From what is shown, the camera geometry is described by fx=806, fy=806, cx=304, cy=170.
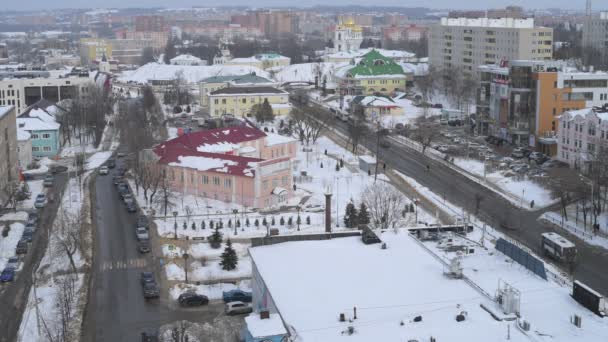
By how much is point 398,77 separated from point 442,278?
3811 cm

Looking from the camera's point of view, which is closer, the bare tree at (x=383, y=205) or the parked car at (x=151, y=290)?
the parked car at (x=151, y=290)

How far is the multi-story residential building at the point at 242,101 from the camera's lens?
1549 inches

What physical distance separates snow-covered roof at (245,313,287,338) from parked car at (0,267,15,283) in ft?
25.8

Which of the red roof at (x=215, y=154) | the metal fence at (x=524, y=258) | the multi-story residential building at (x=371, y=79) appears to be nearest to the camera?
the metal fence at (x=524, y=258)

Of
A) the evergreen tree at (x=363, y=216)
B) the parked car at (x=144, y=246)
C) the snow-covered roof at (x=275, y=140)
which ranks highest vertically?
the snow-covered roof at (x=275, y=140)

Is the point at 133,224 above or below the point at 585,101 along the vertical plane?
below

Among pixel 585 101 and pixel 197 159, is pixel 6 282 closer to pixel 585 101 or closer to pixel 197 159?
pixel 197 159

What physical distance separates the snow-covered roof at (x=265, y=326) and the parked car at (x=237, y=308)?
4.01 m

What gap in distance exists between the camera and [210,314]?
46.3 feet

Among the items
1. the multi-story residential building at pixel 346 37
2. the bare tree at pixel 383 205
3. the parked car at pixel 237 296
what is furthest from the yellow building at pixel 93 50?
the parked car at pixel 237 296

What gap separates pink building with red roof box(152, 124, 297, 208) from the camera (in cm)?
2161

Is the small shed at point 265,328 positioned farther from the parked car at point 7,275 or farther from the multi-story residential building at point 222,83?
the multi-story residential building at point 222,83

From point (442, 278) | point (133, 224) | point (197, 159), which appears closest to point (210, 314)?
point (442, 278)

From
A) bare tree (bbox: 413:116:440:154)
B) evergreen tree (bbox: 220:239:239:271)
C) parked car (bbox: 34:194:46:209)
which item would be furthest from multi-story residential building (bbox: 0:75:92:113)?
evergreen tree (bbox: 220:239:239:271)
